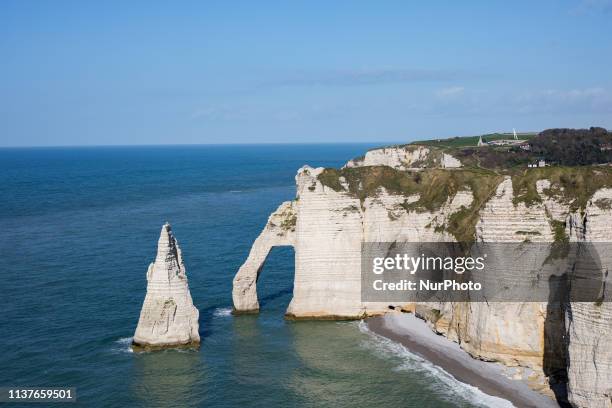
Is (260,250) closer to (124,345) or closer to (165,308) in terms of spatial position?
(165,308)

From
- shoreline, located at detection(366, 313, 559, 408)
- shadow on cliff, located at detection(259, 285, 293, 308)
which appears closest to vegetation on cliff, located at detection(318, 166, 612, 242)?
shoreline, located at detection(366, 313, 559, 408)

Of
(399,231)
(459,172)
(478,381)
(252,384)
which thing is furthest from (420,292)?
(252,384)

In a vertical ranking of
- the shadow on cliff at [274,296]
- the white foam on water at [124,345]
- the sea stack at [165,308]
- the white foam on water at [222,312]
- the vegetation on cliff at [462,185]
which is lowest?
the white foam on water at [124,345]

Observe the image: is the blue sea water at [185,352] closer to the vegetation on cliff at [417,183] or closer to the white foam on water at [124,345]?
the white foam on water at [124,345]

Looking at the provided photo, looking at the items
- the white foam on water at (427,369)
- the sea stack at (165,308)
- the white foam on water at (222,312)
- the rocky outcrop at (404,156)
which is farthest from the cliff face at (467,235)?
the rocky outcrop at (404,156)

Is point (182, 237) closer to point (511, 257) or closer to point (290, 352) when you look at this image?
point (290, 352)

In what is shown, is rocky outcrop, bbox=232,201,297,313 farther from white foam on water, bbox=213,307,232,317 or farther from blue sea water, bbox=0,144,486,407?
blue sea water, bbox=0,144,486,407

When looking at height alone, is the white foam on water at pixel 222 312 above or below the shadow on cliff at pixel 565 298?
below
